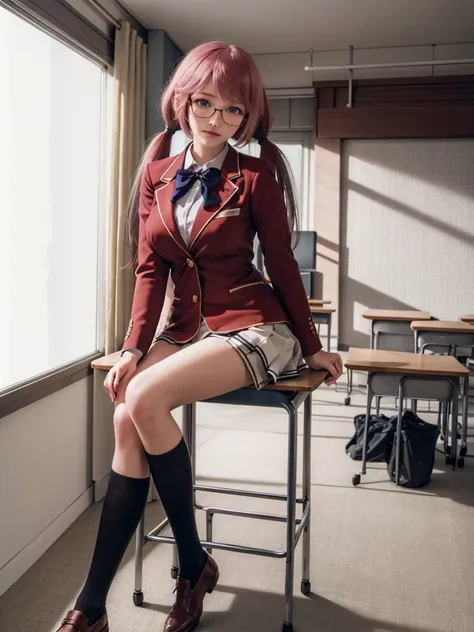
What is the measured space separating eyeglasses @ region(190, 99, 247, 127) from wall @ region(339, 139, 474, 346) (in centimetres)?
524

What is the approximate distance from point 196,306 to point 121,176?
1397 mm

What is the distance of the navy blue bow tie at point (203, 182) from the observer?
1.81m

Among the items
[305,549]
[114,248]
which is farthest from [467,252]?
[305,549]

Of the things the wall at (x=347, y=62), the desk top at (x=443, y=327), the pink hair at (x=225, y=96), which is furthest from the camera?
the wall at (x=347, y=62)

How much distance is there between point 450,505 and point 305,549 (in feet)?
3.81

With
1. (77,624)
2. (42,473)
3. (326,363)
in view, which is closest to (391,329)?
(42,473)

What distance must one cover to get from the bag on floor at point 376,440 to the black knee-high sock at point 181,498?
6.31 ft

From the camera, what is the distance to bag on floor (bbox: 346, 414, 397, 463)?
358cm

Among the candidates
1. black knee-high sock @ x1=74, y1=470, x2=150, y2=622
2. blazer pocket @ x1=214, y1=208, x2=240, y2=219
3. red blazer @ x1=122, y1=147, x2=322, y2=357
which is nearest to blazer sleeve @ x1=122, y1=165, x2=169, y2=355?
red blazer @ x1=122, y1=147, x2=322, y2=357

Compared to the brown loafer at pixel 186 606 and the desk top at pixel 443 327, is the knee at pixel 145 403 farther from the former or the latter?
the desk top at pixel 443 327

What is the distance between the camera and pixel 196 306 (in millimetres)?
1848

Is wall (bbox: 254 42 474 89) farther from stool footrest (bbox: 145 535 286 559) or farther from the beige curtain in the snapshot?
stool footrest (bbox: 145 535 286 559)

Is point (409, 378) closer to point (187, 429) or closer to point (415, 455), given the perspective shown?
point (415, 455)

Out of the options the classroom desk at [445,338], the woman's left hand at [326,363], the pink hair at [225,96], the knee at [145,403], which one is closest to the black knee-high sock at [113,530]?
the knee at [145,403]
